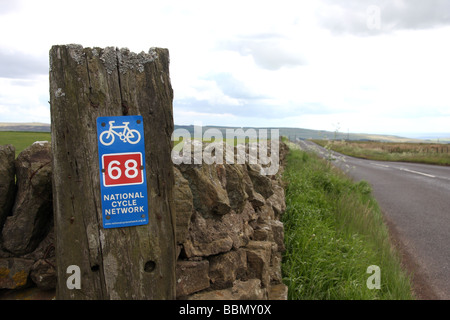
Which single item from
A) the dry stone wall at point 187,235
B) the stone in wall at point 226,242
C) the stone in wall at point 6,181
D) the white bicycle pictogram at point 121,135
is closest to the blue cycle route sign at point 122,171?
the white bicycle pictogram at point 121,135

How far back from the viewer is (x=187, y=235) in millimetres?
3051

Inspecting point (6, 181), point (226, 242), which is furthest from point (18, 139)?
point (226, 242)

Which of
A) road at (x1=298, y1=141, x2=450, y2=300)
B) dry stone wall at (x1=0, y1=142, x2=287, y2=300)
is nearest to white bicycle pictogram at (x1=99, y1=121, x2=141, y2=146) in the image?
dry stone wall at (x1=0, y1=142, x2=287, y2=300)

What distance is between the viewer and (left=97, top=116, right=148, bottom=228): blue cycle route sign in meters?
2.49

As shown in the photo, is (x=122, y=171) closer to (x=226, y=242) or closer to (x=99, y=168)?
(x=99, y=168)

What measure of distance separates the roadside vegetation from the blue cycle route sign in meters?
2.24

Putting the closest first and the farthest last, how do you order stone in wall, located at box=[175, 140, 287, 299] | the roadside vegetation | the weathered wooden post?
the weathered wooden post, stone in wall, located at box=[175, 140, 287, 299], the roadside vegetation

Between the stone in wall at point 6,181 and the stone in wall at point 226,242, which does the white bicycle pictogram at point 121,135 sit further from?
the stone in wall at point 6,181

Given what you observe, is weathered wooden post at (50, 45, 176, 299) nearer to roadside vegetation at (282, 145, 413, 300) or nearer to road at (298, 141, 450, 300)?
roadside vegetation at (282, 145, 413, 300)

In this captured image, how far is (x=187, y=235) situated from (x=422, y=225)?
7253mm

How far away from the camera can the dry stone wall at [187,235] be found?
9.26ft

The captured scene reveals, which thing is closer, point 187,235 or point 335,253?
point 187,235

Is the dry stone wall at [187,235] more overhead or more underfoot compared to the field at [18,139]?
more underfoot
